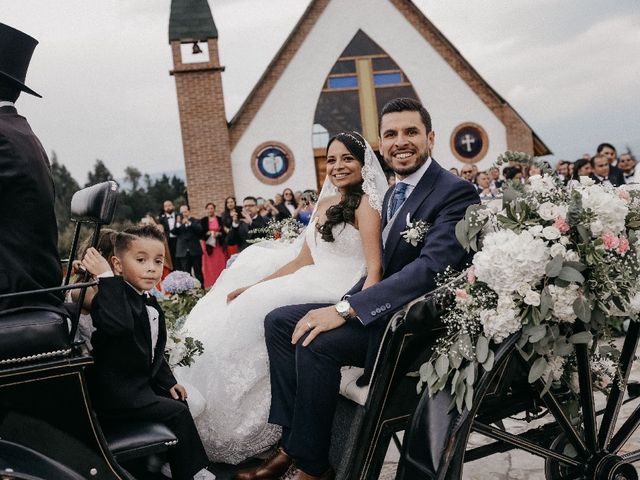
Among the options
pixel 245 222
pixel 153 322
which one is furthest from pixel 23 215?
pixel 245 222

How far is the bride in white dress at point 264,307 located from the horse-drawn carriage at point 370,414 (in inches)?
23.1

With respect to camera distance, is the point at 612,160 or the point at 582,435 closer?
the point at 582,435

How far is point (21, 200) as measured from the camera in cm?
203

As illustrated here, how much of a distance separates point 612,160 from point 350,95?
418 inches

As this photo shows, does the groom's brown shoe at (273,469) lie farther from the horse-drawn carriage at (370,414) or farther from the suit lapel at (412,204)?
the suit lapel at (412,204)

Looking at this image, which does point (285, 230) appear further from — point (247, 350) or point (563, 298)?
point (563, 298)

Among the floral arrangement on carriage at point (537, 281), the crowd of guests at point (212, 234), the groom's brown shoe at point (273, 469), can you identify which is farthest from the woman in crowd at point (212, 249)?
the floral arrangement on carriage at point (537, 281)

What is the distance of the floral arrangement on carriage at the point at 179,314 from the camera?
2805mm

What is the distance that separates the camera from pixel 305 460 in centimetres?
247

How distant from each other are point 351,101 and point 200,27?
4545 millimetres

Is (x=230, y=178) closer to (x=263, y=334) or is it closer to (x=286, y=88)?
(x=286, y=88)

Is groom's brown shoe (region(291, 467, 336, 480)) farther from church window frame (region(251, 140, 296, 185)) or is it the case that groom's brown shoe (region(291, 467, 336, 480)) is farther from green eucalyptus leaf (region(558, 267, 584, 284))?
church window frame (region(251, 140, 296, 185))

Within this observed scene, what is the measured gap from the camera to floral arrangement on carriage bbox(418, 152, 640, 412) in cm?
204

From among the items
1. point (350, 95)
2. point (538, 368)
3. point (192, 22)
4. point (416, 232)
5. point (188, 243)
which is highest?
point (192, 22)
